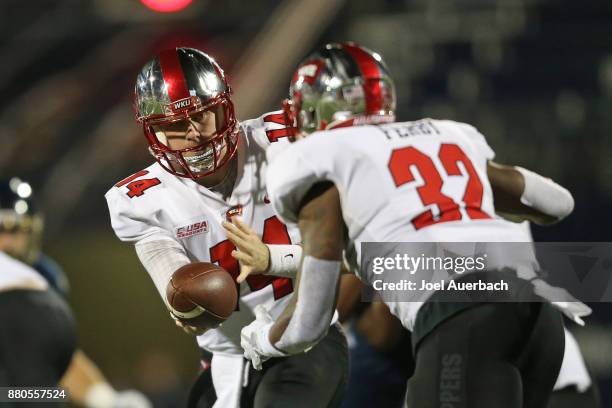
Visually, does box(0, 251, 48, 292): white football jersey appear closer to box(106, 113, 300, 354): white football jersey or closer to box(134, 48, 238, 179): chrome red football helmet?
box(106, 113, 300, 354): white football jersey

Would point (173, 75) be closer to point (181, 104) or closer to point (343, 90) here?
point (181, 104)

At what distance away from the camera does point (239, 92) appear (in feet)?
24.7

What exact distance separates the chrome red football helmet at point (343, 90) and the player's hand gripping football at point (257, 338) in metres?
0.56

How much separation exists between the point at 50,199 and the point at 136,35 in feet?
7.81

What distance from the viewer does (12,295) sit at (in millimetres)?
3836

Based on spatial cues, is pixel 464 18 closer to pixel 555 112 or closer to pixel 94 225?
pixel 555 112

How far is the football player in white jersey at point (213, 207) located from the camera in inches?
119

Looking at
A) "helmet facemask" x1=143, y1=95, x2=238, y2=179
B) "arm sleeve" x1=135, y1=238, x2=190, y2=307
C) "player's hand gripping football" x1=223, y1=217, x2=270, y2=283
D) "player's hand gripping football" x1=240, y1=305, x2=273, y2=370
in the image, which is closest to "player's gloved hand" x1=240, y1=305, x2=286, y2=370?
"player's hand gripping football" x1=240, y1=305, x2=273, y2=370

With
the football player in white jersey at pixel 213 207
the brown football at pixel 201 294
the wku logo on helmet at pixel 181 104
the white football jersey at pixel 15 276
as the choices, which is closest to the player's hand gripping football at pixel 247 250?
the brown football at pixel 201 294

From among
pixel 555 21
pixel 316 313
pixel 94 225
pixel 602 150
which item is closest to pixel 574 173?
pixel 602 150

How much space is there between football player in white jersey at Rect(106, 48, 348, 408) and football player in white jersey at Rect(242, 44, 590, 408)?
49 centimetres

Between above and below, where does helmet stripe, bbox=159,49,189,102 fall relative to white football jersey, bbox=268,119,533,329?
above

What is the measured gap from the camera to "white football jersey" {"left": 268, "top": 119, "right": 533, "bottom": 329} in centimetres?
236

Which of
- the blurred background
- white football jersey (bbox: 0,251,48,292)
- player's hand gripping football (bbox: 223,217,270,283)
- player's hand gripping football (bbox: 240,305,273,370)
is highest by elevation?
player's hand gripping football (bbox: 223,217,270,283)
